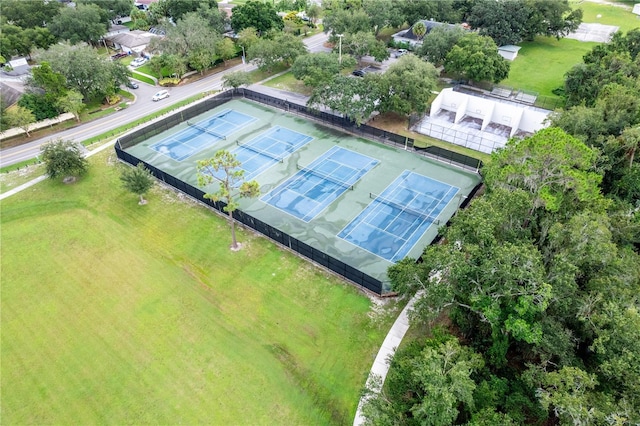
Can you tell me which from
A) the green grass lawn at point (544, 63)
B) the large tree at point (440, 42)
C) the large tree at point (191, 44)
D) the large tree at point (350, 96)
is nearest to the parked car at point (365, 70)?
the large tree at point (440, 42)

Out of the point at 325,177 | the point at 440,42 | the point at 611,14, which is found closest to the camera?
the point at 325,177

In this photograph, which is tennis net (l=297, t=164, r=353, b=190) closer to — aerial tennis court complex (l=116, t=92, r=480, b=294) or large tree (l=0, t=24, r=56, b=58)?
aerial tennis court complex (l=116, t=92, r=480, b=294)

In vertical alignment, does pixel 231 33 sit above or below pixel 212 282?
above

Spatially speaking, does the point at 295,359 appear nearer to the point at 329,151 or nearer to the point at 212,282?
the point at 212,282

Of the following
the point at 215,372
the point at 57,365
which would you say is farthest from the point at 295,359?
the point at 57,365

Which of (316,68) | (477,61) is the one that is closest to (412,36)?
(477,61)

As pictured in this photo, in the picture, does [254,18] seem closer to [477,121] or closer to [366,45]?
[366,45]
